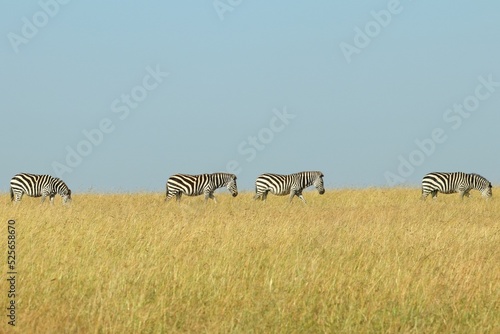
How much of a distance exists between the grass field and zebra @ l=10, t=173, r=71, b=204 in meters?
11.3

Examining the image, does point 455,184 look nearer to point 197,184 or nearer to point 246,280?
point 197,184

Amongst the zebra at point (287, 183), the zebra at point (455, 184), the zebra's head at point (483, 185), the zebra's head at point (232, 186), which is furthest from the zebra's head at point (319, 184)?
the zebra's head at point (483, 185)

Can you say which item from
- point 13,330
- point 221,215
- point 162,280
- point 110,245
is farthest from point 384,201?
point 13,330

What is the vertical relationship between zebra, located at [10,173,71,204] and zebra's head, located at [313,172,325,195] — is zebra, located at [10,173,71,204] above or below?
below

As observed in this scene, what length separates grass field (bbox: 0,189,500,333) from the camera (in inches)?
230

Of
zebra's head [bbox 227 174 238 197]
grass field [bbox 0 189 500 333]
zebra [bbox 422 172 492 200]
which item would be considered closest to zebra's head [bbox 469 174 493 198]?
zebra [bbox 422 172 492 200]

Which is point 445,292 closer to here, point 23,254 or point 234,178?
point 23,254

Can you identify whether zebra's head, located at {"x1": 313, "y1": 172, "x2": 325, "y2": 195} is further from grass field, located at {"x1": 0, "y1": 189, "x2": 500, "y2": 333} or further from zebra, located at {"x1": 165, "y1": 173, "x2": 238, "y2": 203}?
grass field, located at {"x1": 0, "y1": 189, "x2": 500, "y2": 333}

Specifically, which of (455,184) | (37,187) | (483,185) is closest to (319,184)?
(455,184)

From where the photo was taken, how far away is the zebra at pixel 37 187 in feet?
73.7

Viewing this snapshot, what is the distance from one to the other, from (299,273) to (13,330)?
3.07m

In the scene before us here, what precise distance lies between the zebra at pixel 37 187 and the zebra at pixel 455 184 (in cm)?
1282

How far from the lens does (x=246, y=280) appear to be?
742 cm

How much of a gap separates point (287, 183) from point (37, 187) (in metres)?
8.47
